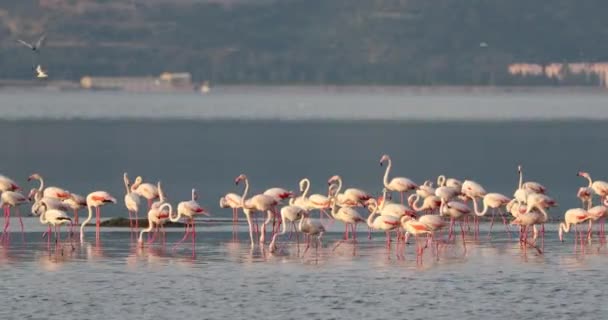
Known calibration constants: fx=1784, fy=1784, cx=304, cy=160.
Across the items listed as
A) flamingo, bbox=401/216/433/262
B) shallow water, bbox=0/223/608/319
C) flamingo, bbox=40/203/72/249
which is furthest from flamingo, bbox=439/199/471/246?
flamingo, bbox=40/203/72/249

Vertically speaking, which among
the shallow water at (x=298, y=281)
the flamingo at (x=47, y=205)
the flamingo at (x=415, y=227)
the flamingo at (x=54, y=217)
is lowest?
the shallow water at (x=298, y=281)

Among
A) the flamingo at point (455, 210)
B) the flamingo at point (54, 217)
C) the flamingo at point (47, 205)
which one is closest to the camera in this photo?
the flamingo at point (54, 217)

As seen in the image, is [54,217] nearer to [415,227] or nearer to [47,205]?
[47,205]

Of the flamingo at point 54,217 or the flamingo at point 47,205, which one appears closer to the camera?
the flamingo at point 54,217

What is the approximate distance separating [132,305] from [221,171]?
4658 centimetres

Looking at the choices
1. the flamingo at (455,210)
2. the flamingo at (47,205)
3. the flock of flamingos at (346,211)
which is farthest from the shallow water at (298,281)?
the flamingo at (47,205)

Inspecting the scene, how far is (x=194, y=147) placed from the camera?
10575cm

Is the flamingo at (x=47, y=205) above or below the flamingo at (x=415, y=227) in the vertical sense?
above

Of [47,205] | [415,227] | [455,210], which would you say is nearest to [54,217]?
[47,205]

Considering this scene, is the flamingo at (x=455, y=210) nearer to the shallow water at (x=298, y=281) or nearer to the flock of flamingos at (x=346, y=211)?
the flock of flamingos at (x=346, y=211)

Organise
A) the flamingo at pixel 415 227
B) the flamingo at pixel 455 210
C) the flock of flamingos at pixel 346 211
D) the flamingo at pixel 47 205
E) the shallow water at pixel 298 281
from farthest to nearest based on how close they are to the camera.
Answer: the flamingo at pixel 455 210
the flamingo at pixel 47 205
the flock of flamingos at pixel 346 211
the flamingo at pixel 415 227
the shallow water at pixel 298 281

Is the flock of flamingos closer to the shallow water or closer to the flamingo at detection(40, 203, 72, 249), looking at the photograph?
the flamingo at detection(40, 203, 72, 249)

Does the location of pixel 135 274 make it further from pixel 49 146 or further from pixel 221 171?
pixel 49 146

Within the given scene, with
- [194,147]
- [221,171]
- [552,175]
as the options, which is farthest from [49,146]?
[552,175]
